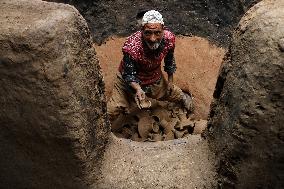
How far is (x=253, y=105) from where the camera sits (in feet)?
5.52

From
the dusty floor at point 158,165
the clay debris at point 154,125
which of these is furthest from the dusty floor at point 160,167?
the clay debris at point 154,125

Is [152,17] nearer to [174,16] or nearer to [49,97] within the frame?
[49,97]

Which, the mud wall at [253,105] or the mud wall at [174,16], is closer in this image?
the mud wall at [253,105]

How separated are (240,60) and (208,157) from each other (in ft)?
1.64

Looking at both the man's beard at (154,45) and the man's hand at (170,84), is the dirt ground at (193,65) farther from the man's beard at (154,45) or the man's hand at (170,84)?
the man's beard at (154,45)

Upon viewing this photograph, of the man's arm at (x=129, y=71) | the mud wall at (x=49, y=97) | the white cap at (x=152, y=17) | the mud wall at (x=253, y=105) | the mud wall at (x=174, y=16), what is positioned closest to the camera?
the mud wall at (x=253, y=105)

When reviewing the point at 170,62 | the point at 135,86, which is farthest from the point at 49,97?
the point at 170,62

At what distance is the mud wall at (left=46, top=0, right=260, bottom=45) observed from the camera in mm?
3920

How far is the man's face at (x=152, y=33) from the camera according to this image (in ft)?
8.32

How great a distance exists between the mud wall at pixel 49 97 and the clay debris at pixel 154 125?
94cm

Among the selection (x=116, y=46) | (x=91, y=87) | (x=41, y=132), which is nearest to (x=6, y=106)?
(x=41, y=132)

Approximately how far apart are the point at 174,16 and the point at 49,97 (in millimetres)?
2445

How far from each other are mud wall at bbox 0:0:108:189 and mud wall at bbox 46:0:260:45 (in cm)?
199

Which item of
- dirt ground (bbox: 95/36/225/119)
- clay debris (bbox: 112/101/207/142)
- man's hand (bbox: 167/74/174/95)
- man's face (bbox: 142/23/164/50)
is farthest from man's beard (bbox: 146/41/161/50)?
dirt ground (bbox: 95/36/225/119)
